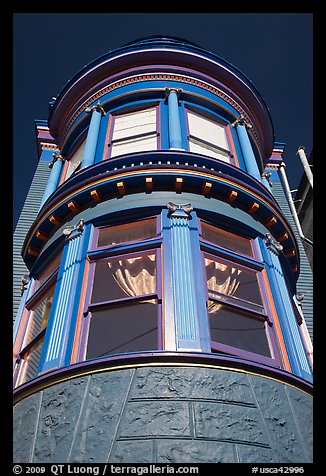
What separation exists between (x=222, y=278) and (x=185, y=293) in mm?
3295

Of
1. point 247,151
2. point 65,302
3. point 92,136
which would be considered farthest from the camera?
point 247,151

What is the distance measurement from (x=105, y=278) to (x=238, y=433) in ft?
21.2

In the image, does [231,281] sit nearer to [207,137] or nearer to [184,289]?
[207,137]

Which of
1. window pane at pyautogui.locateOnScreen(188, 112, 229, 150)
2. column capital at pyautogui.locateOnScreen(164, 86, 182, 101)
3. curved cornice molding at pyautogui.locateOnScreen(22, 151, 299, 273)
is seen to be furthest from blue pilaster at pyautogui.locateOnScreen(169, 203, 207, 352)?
column capital at pyautogui.locateOnScreen(164, 86, 182, 101)

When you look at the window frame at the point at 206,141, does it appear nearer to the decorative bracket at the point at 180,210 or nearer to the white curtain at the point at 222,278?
the white curtain at the point at 222,278

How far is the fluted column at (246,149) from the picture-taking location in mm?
11797

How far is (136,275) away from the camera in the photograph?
36.1 ft

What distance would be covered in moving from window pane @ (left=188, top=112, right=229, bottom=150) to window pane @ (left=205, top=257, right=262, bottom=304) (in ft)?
9.94

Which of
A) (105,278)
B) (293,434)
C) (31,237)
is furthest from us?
(105,278)

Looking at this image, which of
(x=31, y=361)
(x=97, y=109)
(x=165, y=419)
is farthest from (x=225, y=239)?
(x=97, y=109)

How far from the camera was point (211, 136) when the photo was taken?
496 inches

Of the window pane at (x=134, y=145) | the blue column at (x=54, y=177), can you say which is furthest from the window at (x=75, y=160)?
the window pane at (x=134, y=145)
